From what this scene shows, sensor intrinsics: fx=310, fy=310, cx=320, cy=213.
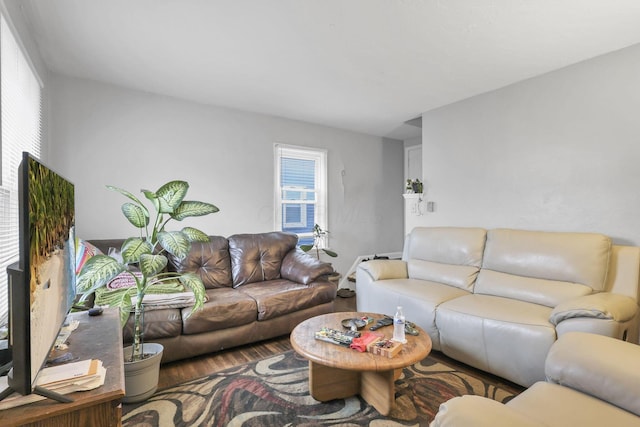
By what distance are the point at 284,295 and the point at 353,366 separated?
4.32ft

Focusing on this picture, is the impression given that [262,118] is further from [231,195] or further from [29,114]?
[29,114]

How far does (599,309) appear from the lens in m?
1.75

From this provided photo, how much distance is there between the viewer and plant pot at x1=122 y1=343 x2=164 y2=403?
179 centimetres

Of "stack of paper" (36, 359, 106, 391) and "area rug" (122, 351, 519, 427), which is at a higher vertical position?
"stack of paper" (36, 359, 106, 391)

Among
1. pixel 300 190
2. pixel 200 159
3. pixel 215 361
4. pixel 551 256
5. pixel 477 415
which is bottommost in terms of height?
pixel 215 361

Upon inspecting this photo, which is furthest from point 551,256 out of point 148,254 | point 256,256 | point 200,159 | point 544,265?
point 200,159

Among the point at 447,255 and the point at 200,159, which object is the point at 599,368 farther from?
the point at 200,159

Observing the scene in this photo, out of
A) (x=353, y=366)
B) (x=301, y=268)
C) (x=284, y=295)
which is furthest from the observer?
(x=301, y=268)

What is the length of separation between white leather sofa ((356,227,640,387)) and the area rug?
0.25 metres

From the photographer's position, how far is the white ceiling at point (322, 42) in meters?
1.89

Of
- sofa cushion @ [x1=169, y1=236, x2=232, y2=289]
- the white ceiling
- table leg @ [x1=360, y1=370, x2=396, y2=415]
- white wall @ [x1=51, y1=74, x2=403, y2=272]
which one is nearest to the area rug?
table leg @ [x1=360, y1=370, x2=396, y2=415]

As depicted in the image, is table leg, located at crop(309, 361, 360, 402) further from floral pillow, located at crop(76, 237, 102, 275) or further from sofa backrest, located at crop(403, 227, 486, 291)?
floral pillow, located at crop(76, 237, 102, 275)

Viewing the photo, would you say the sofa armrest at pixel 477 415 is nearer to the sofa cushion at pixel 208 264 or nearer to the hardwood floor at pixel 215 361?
the hardwood floor at pixel 215 361

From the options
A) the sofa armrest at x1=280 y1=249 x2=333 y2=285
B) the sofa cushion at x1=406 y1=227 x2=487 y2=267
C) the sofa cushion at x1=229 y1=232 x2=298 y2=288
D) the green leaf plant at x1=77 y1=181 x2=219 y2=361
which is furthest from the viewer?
the sofa cushion at x1=229 y1=232 x2=298 y2=288
